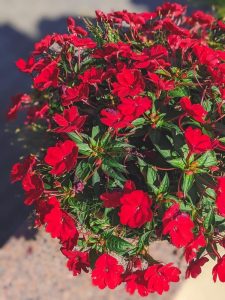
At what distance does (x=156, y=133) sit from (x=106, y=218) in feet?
1.31

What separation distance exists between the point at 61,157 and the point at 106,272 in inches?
→ 17.8

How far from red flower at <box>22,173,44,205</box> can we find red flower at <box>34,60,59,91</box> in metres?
0.42

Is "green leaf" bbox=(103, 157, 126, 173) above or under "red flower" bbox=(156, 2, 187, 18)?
under

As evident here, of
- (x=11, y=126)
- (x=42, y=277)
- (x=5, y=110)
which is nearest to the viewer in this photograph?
(x=42, y=277)

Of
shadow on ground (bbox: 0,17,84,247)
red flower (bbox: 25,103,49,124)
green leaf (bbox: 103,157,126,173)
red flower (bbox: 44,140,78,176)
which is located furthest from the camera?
shadow on ground (bbox: 0,17,84,247)

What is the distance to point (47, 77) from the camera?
6.74ft

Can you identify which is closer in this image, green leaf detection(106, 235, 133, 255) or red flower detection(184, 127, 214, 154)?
red flower detection(184, 127, 214, 154)

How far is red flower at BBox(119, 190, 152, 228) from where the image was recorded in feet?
5.21

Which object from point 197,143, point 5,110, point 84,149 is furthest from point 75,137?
point 5,110

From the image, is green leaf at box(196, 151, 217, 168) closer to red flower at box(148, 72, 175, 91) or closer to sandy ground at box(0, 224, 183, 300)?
red flower at box(148, 72, 175, 91)

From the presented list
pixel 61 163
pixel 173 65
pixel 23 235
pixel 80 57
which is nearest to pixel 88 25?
pixel 80 57

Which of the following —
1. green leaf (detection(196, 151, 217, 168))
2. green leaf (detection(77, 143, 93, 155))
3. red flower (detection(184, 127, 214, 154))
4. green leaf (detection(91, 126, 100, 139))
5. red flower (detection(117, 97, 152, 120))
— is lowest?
green leaf (detection(196, 151, 217, 168))

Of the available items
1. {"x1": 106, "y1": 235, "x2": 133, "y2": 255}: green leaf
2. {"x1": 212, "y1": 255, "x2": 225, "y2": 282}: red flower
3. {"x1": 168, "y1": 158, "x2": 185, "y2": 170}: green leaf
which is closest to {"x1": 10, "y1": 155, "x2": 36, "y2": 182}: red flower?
{"x1": 106, "y1": 235, "x2": 133, "y2": 255}: green leaf

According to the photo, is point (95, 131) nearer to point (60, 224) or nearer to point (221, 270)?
point (60, 224)
